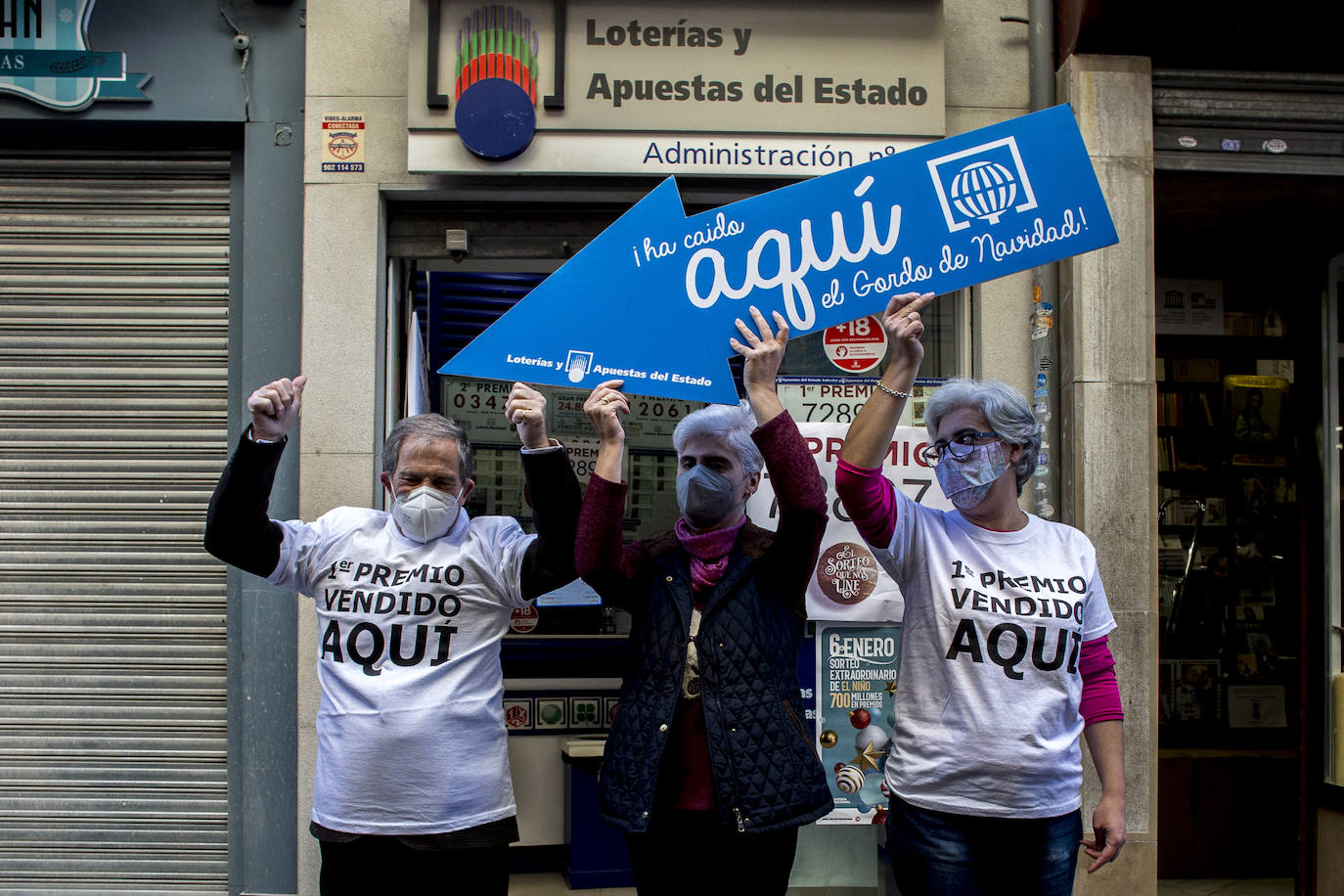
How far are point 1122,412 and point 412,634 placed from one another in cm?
306

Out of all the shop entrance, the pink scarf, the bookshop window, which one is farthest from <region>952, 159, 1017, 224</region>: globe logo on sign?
the bookshop window

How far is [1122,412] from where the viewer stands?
4.37m

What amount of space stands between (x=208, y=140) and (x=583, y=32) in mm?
1718

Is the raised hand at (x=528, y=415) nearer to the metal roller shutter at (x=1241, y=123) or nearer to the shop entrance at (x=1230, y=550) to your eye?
the metal roller shutter at (x=1241, y=123)

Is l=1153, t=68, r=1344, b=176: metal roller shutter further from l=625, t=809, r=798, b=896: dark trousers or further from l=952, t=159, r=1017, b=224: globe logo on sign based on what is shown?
l=625, t=809, r=798, b=896: dark trousers

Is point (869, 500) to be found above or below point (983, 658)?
above

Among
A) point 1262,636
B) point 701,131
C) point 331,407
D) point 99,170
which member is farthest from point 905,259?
point 1262,636

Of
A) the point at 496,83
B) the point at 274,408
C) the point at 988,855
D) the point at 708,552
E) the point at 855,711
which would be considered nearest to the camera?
the point at 988,855

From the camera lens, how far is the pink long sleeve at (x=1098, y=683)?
2738 millimetres

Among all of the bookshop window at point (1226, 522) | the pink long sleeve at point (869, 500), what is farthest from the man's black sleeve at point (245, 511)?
the bookshop window at point (1226, 522)

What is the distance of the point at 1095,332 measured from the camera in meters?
4.39

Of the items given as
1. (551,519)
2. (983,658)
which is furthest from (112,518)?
(983,658)

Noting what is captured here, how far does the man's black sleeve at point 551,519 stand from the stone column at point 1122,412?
8.12 ft

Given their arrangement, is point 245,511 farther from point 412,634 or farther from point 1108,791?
point 1108,791
